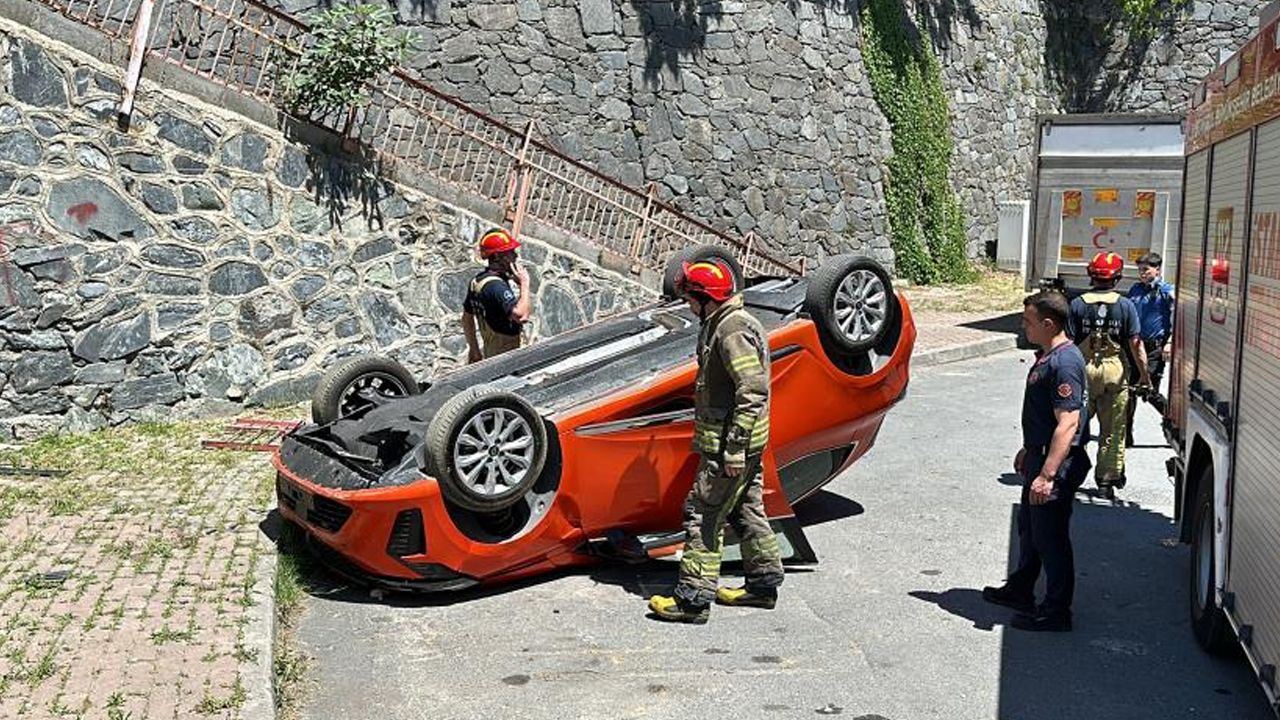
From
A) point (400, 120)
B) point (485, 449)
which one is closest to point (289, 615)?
point (485, 449)

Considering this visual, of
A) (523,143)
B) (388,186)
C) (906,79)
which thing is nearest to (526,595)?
(388,186)

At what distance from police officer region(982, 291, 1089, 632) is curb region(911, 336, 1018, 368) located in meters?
8.94

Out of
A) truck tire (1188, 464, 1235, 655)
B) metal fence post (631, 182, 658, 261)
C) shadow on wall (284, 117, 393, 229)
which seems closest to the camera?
truck tire (1188, 464, 1235, 655)

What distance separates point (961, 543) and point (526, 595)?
2.68 m

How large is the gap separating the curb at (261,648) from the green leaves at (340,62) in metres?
5.20

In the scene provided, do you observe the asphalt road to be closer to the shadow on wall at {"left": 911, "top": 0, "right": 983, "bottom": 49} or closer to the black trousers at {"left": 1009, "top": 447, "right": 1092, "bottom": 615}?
the black trousers at {"left": 1009, "top": 447, "right": 1092, "bottom": 615}

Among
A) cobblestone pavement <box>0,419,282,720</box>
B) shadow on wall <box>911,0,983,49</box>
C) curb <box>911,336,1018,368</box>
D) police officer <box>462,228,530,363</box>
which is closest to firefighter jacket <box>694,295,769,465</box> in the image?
cobblestone pavement <box>0,419,282,720</box>

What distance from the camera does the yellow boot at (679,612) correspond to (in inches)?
256

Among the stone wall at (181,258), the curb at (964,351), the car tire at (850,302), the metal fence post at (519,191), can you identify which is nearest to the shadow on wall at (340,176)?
the stone wall at (181,258)

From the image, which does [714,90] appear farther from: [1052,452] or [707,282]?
[1052,452]

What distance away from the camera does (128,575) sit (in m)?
6.74

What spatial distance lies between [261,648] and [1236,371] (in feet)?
13.7

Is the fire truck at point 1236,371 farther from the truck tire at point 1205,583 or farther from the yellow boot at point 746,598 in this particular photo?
the yellow boot at point 746,598

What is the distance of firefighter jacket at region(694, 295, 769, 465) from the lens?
6309 mm
